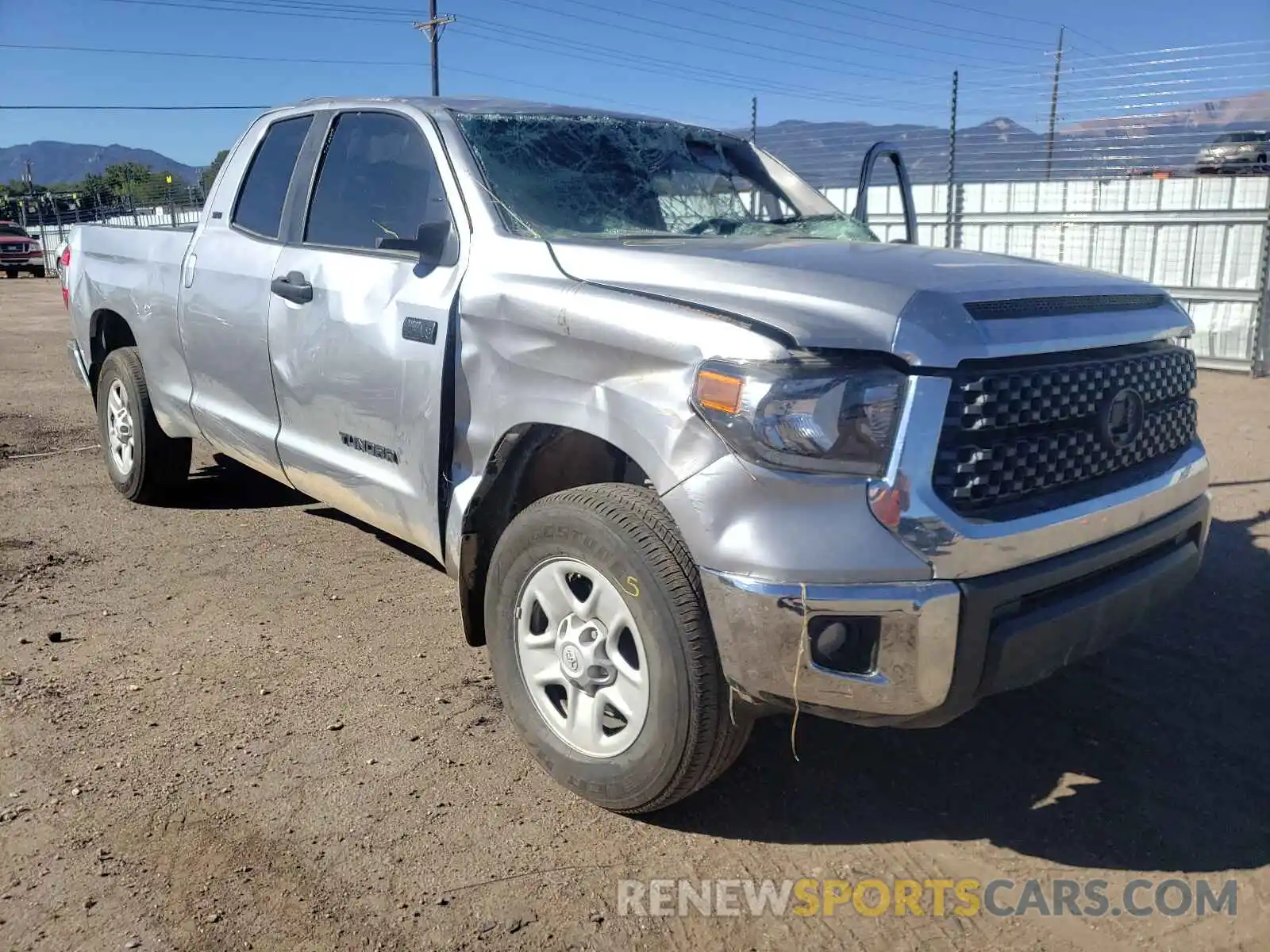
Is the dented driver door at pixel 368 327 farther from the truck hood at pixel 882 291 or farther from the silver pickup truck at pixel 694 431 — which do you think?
the truck hood at pixel 882 291

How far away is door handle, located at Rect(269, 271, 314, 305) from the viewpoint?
392cm

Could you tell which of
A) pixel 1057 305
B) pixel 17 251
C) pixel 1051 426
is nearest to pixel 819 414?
pixel 1051 426

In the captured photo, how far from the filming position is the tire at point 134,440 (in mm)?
5492

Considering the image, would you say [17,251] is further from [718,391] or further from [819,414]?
[819,414]

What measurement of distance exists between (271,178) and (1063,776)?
372 cm

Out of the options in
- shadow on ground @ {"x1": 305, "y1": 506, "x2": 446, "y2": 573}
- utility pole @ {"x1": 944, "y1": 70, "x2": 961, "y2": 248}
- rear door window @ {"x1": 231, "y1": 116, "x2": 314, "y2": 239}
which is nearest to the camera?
rear door window @ {"x1": 231, "y1": 116, "x2": 314, "y2": 239}

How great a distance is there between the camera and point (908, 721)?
2469mm

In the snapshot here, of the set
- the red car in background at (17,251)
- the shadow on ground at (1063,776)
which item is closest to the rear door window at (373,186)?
the shadow on ground at (1063,776)

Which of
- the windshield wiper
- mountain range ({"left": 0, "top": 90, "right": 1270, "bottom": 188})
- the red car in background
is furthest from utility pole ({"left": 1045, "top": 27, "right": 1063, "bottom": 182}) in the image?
the red car in background

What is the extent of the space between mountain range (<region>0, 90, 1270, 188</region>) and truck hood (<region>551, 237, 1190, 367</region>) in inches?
310

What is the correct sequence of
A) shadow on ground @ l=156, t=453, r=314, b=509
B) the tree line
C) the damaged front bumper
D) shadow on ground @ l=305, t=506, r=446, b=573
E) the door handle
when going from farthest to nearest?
1. the tree line
2. shadow on ground @ l=156, t=453, r=314, b=509
3. shadow on ground @ l=305, t=506, r=446, b=573
4. the door handle
5. the damaged front bumper

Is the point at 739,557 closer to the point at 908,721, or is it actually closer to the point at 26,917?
the point at 908,721

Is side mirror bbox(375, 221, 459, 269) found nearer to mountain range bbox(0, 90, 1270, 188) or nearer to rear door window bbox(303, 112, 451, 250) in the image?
rear door window bbox(303, 112, 451, 250)

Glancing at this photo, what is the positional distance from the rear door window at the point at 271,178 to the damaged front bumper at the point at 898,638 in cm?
282
